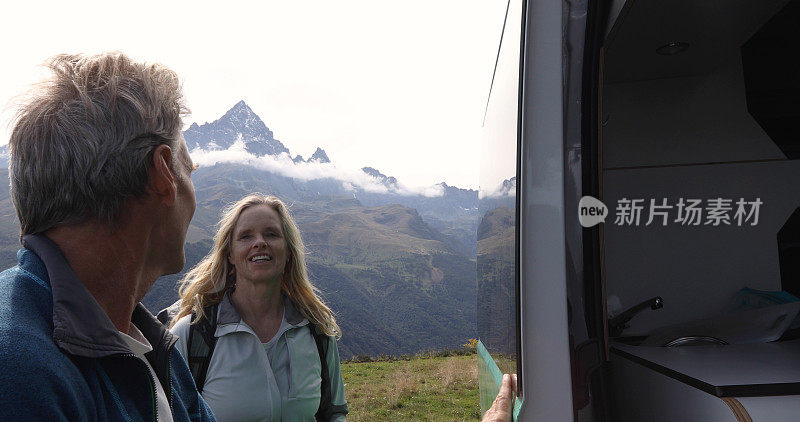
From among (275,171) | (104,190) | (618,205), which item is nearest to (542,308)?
(104,190)

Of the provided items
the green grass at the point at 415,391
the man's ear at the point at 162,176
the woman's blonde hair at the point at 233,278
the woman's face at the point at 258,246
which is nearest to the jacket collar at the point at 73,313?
the man's ear at the point at 162,176

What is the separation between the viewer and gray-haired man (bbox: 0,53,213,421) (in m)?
0.86

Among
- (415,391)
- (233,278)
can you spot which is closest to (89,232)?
(233,278)

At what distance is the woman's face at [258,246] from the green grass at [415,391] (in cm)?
840

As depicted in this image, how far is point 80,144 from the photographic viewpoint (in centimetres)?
105

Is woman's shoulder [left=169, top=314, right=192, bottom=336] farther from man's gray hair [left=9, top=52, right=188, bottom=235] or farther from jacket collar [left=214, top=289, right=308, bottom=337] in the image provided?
man's gray hair [left=9, top=52, right=188, bottom=235]

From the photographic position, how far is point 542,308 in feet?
3.79

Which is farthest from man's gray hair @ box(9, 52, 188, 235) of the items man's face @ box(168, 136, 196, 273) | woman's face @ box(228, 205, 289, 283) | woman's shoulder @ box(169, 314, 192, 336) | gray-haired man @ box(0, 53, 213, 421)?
woman's face @ box(228, 205, 289, 283)

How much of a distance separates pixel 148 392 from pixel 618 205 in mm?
1961

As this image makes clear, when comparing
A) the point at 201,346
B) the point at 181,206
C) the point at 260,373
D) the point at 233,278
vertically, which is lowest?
the point at 260,373

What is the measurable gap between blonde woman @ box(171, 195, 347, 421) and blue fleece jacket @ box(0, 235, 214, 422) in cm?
147

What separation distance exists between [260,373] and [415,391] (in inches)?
494

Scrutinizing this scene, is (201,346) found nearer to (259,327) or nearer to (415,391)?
(259,327)

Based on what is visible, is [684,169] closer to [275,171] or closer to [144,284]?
[144,284]
